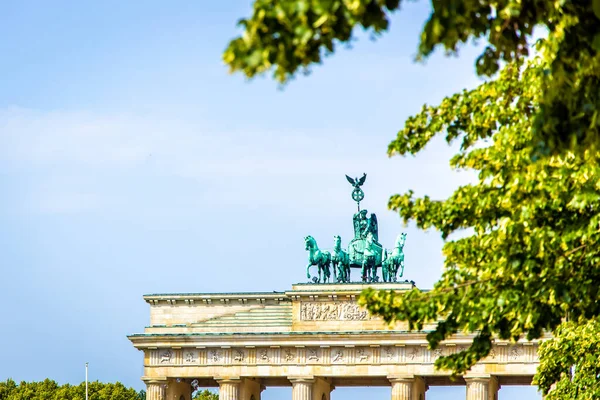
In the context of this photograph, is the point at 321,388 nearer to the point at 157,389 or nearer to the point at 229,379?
the point at 229,379

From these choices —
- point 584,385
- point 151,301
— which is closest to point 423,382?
point 151,301

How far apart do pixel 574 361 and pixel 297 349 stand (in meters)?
46.9

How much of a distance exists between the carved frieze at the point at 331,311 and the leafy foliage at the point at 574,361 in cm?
4463

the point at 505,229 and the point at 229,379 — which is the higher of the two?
the point at 229,379

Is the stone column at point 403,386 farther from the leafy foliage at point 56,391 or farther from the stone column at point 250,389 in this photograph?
the leafy foliage at point 56,391

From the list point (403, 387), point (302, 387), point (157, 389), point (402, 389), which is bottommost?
point (402, 389)

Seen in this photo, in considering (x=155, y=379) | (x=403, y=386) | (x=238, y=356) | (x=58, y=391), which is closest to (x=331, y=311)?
(x=238, y=356)

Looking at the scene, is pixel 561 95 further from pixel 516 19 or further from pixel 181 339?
pixel 181 339

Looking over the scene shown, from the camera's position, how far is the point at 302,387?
9381 centimetres

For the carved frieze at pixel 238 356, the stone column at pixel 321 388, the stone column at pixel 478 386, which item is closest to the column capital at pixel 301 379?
the stone column at pixel 321 388

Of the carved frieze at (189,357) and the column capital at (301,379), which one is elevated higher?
the carved frieze at (189,357)

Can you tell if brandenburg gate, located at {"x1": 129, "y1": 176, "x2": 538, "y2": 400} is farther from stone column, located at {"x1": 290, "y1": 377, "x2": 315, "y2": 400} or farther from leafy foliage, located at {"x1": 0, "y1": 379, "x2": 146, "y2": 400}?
leafy foliage, located at {"x1": 0, "y1": 379, "x2": 146, "y2": 400}

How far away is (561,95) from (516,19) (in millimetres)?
1445

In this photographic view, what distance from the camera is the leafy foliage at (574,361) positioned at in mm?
46812
